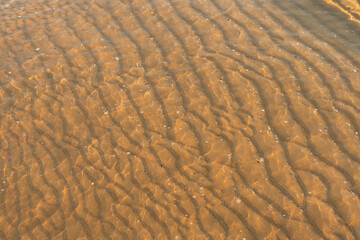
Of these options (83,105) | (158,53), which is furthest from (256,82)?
(83,105)

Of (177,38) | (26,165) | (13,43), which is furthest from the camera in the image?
(13,43)

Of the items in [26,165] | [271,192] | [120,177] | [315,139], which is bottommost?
[26,165]

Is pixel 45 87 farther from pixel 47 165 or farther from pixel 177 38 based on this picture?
pixel 177 38

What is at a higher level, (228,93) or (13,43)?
(228,93)

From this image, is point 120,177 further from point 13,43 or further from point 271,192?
point 13,43

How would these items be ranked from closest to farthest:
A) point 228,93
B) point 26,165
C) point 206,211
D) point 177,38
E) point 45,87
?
point 206,211, point 26,165, point 228,93, point 45,87, point 177,38

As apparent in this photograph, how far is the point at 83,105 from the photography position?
520 cm

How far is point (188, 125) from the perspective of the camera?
4.68m

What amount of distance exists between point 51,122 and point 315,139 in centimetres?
382

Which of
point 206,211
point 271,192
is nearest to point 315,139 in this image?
point 271,192

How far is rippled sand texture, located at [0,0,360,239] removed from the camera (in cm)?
382

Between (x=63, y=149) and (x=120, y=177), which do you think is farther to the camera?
(x=63, y=149)

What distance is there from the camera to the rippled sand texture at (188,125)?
3.82 meters

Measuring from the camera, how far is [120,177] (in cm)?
426
